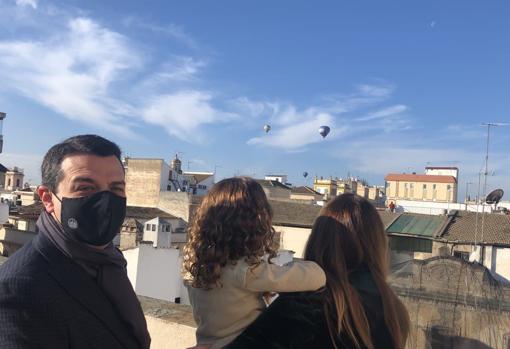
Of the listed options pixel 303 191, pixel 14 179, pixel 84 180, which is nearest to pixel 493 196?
pixel 84 180

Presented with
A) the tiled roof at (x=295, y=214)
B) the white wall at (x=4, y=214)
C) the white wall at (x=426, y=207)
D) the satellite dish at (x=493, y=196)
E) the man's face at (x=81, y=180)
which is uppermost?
the satellite dish at (x=493, y=196)

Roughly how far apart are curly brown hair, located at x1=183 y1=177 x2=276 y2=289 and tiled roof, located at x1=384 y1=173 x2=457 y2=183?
61705mm

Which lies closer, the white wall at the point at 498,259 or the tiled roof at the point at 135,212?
the white wall at the point at 498,259

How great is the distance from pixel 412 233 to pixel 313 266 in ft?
84.1

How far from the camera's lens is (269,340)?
1.94 metres

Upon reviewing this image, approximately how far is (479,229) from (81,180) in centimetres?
2628

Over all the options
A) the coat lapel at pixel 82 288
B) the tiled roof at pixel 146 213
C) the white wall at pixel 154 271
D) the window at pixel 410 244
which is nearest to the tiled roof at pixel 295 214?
the window at pixel 410 244

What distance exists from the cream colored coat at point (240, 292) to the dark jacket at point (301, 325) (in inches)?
2.3

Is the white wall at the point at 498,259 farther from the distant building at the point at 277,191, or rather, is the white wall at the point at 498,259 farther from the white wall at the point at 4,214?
the white wall at the point at 4,214

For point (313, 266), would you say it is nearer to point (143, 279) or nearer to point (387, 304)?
point (387, 304)

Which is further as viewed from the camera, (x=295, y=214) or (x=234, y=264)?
(x=295, y=214)

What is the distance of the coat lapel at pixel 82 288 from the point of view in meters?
1.63

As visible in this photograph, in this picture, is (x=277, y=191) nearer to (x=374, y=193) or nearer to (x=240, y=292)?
(x=374, y=193)

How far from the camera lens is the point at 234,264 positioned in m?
2.02
